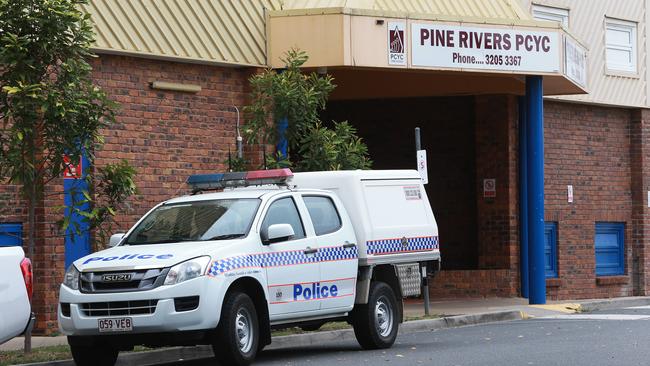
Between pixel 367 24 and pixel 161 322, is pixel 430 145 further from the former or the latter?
pixel 161 322

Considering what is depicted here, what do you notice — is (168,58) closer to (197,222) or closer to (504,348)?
(197,222)

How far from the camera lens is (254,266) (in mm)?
13109

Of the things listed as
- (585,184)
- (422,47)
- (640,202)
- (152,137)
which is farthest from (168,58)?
(640,202)

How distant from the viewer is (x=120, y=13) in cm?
1836

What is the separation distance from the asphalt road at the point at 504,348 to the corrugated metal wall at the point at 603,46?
8.99 metres

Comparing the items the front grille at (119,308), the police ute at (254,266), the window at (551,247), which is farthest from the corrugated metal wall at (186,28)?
the window at (551,247)

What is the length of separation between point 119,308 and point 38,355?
6.18 ft

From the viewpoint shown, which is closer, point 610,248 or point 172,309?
point 172,309

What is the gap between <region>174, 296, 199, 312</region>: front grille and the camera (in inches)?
484

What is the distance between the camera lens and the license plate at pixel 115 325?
12305 mm

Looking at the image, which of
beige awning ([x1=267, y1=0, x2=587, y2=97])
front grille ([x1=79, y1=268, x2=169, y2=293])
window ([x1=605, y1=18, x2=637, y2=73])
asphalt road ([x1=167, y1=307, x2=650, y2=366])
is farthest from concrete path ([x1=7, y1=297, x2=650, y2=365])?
window ([x1=605, y1=18, x2=637, y2=73])

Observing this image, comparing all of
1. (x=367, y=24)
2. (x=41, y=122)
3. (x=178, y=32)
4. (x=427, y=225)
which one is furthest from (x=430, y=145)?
(x=41, y=122)

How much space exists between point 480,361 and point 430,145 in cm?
1400

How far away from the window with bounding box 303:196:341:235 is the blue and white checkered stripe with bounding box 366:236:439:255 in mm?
536
